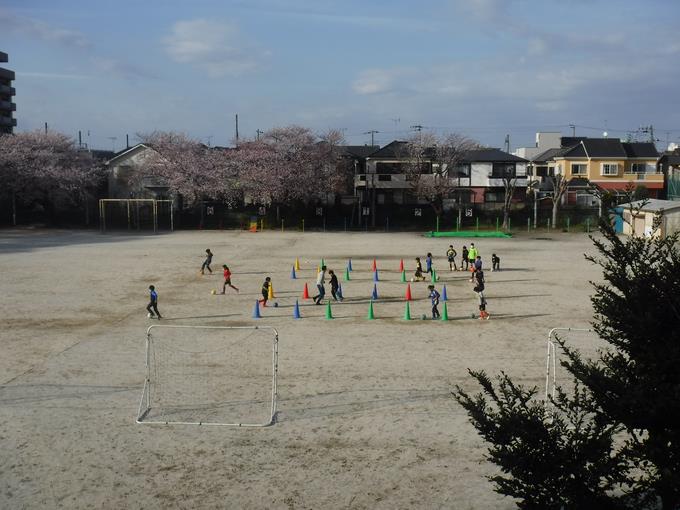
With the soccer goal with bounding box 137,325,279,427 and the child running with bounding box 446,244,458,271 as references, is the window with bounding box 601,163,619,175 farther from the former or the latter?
the soccer goal with bounding box 137,325,279,427

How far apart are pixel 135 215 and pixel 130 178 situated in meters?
6.16

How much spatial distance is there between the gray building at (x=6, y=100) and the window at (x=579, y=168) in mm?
62271

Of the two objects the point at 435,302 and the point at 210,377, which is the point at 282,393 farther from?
the point at 435,302

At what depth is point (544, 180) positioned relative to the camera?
63.6m

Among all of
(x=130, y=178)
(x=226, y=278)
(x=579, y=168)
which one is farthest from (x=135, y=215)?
(x=579, y=168)

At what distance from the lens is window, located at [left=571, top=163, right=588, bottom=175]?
203 feet

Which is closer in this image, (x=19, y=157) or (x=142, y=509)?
(x=142, y=509)

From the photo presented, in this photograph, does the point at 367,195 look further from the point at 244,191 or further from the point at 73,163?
the point at 73,163

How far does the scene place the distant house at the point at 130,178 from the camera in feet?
189

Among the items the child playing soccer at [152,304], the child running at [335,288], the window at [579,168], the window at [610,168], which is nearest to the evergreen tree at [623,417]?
the child playing soccer at [152,304]

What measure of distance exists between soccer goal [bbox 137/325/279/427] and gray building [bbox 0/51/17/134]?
7004 cm

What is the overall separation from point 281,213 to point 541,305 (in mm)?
36749

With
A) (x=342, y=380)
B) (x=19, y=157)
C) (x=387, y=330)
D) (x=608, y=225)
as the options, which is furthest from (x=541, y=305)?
(x=19, y=157)

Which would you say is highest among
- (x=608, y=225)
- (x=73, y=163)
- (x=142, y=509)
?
(x=73, y=163)
